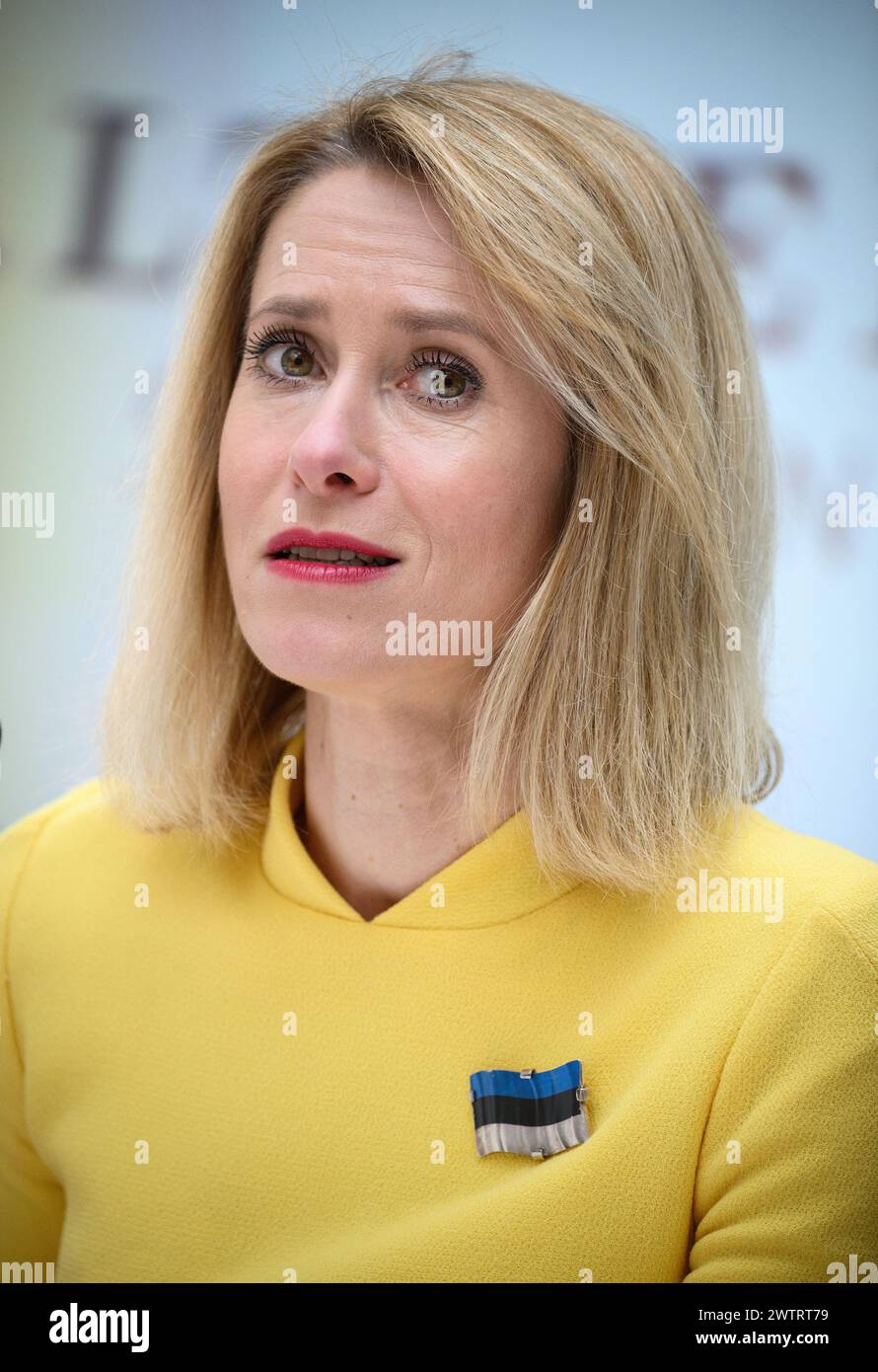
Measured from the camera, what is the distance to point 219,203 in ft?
4.99

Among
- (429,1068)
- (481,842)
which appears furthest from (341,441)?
(429,1068)

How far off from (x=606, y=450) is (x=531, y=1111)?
0.66 metres

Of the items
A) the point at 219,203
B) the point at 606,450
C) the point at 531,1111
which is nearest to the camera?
the point at 531,1111

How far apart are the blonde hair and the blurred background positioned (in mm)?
138

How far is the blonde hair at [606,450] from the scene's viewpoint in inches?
49.4

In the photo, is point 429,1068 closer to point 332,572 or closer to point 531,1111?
point 531,1111

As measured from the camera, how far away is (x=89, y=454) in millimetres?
2135

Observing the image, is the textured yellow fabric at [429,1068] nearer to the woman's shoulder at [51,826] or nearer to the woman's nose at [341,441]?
the woman's shoulder at [51,826]

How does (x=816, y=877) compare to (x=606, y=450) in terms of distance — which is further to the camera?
(x=606, y=450)

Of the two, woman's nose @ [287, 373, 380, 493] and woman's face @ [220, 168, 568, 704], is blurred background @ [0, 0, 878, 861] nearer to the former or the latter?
woman's face @ [220, 168, 568, 704]

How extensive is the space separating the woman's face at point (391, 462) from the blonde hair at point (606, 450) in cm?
4

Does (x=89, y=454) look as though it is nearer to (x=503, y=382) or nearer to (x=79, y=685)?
(x=79, y=685)

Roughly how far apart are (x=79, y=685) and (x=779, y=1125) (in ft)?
4.29

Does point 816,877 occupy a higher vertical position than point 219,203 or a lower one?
lower
